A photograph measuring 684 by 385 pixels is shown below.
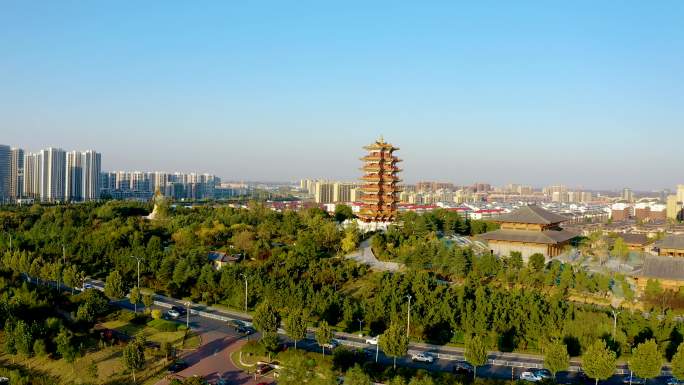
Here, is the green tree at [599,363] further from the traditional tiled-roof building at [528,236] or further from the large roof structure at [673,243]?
the large roof structure at [673,243]

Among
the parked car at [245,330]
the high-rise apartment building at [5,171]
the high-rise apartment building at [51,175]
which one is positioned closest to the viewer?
the parked car at [245,330]

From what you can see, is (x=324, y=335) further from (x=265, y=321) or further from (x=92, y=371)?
(x=92, y=371)

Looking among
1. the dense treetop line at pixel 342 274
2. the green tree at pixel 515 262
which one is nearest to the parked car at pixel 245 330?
the dense treetop line at pixel 342 274

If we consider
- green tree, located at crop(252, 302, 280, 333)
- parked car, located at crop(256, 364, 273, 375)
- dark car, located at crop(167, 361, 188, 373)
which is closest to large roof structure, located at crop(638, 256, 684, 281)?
green tree, located at crop(252, 302, 280, 333)

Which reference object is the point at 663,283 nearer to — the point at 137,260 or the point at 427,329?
the point at 427,329

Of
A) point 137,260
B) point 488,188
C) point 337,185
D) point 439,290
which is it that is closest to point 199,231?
point 137,260

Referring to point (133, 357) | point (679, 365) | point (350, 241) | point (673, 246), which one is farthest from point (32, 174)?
point (679, 365)
